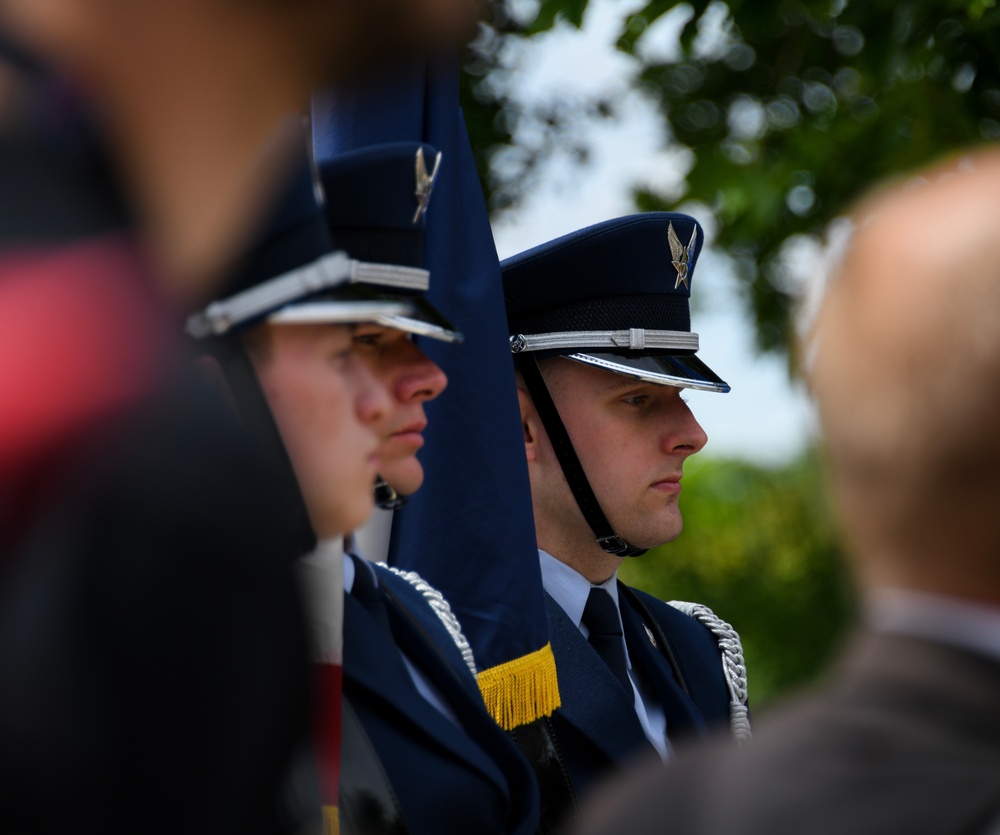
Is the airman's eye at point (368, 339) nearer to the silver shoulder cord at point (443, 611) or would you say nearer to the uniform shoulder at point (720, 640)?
the silver shoulder cord at point (443, 611)

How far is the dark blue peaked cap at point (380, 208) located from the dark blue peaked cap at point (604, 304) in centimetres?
112

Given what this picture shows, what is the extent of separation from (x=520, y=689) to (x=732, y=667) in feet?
3.35

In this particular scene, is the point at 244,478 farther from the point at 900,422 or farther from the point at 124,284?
the point at 900,422

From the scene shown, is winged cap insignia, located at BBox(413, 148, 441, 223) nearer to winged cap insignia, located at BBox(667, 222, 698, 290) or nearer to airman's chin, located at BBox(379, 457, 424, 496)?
airman's chin, located at BBox(379, 457, 424, 496)

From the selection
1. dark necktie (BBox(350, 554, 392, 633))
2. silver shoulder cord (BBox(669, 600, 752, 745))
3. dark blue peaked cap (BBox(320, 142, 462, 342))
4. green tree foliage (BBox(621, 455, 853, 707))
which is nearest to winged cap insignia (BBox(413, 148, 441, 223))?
dark blue peaked cap (BBox(320, 142, 462, 342))

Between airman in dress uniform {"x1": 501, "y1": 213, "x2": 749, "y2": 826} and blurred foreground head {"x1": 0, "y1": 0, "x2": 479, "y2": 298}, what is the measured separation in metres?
2.15

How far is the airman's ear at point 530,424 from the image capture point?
3.26 m

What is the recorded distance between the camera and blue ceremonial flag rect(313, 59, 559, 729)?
2639 millimetres

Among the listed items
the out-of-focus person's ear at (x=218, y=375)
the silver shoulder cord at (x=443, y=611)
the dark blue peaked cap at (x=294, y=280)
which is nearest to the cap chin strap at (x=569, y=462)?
the silver shoulder cord at (x=443, y=611)

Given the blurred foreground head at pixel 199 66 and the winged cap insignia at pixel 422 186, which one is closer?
the blurred foreground head at pixel 199 66

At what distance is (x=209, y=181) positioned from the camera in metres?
0.92

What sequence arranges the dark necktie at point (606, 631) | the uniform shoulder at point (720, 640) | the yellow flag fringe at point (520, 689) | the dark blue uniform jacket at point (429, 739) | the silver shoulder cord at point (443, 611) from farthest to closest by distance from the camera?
the uniform shoulder at point (720, 640)
the dark necktie at point (606, 631)
the yellow flag fringe at point (520, 689)
the silver shoulder cord at point (443, 611)
the dark blue uniform jacket at point (429, 739)

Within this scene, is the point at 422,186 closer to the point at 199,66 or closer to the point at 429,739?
the point at 429,739

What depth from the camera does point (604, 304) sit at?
3.30m
